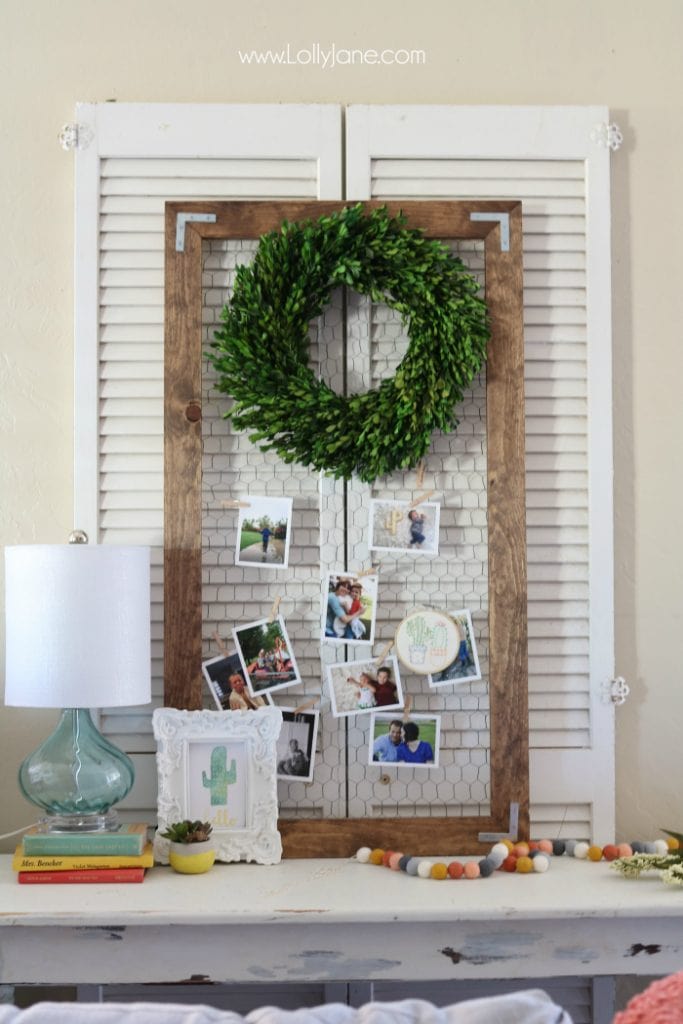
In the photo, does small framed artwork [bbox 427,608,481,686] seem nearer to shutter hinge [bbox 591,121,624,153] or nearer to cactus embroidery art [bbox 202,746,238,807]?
cactus embroidery art [bbox 202,746,238,807]

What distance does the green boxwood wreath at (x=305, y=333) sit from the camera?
6.88 feet

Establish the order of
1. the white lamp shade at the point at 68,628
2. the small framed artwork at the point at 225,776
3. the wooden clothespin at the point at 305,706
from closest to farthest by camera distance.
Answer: the white lamp shade at the point at 68,628 < the small framed artwork at the point at 225,776 < the wooden clothespin at the point at 305,706

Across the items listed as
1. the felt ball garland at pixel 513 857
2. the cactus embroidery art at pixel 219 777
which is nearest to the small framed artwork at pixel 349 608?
the cactus embroidery art at pixel 219 777

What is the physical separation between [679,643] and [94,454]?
4.02 ft

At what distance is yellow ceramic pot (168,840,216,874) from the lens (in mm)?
1939

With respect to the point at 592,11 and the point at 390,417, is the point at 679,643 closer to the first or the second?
the point at 390,417

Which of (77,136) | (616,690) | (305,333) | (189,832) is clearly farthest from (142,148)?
(616,690)

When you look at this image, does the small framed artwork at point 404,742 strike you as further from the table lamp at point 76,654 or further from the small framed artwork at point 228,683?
the table lamp at point 76,654

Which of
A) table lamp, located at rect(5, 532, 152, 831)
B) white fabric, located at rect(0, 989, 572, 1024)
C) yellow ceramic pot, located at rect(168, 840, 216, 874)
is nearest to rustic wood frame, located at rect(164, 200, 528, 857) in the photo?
table lamp, located at rect(5, 532, 152, 831)

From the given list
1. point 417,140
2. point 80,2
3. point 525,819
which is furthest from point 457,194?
A: point 525,819

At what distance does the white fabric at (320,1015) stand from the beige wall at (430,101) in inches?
56.5

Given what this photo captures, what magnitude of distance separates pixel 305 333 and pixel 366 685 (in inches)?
27.1

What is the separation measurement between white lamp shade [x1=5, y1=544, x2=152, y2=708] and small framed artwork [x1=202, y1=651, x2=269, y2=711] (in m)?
0.22

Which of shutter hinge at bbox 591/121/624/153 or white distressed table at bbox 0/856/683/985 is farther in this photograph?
shutter hinge at bbox 591/121/624/153
